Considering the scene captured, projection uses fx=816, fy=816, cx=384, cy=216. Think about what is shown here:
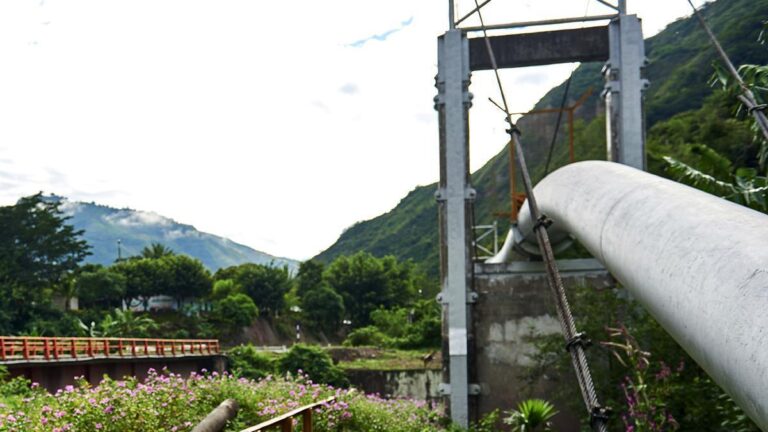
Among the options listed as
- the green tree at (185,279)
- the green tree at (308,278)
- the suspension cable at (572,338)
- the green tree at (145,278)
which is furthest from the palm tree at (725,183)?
the green tree at (185,279)

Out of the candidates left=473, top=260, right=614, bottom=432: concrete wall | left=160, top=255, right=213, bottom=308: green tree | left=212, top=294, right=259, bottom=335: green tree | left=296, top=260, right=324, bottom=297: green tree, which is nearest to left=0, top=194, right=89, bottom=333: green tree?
left=212, top=294, right=259, bottom=335: green tree

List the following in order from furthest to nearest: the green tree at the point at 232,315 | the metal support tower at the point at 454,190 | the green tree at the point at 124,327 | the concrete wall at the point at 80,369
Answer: the green tree at the point at 232,315 < the green tree at the point at 124,327 < the concrete wall at the point at 80,369 < the metal support tower at the point at 454,190

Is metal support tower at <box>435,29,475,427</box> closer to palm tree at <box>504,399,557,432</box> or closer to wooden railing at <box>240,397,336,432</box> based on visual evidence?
palm tree at <box>504,399,557,432</box>

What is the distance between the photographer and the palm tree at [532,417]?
46.4ft

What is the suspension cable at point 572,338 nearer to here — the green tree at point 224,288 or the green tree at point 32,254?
the green tree at point 32,254

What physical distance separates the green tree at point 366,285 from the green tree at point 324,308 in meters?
2.34

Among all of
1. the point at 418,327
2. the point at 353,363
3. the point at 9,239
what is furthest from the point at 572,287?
the point at 9,239

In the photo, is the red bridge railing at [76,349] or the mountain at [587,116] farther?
the mountain at [587,116]

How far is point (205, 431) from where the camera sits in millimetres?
8555

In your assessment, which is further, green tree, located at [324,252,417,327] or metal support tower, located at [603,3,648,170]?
green tree, located at [324,252,417,327]

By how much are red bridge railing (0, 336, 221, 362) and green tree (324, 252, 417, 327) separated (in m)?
28.5

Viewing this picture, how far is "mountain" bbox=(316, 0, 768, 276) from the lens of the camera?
63031 mm

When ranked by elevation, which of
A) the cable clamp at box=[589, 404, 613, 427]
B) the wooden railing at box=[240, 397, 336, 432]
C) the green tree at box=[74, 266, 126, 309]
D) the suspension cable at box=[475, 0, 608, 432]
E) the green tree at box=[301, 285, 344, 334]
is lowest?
the wooden railing at box=[240, 397, 336, 432]

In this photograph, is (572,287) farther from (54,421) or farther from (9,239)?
(9,239)
